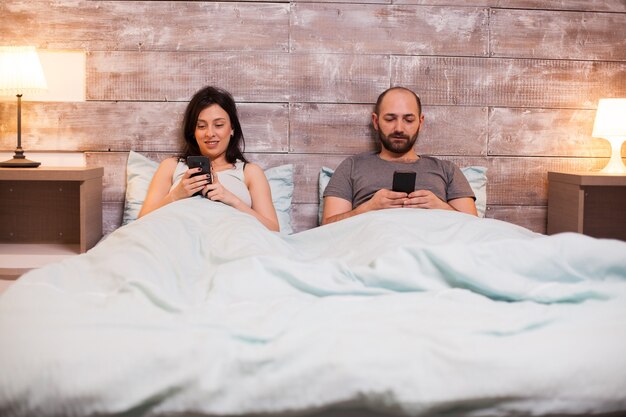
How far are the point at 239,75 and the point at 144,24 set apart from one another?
45 centimetres

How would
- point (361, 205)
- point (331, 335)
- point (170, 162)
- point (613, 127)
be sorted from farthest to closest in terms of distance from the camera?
point (613, 127) < point (170, 162) < point (361, 205) < point (331, 335)

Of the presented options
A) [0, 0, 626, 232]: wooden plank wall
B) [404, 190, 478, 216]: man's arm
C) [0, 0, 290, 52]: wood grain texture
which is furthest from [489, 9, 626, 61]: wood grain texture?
[0, 0, 290, 52]: wood grain texture

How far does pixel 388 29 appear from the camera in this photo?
105 inches

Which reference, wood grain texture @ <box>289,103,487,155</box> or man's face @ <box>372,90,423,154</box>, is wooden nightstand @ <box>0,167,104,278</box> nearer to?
wood grain texture @ <box>289,103,487,155</box>

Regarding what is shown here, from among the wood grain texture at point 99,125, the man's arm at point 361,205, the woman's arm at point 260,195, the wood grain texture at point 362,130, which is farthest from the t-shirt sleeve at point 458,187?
the wood grain texture at point 99,125

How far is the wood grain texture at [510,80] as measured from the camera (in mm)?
2691

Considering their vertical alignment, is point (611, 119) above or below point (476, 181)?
above

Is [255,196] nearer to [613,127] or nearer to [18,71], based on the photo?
[18,71]

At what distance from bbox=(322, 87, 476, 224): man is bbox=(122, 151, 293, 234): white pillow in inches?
7.5

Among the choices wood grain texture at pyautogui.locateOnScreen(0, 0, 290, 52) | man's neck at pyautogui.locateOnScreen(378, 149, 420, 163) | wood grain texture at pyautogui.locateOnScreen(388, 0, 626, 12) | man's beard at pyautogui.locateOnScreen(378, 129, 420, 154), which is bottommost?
man's neck at pyautogui.locateOnScreen(378, 149, 420, 163)

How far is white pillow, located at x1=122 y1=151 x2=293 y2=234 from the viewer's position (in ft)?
8.17

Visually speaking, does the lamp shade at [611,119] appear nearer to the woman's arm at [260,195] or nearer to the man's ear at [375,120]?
the man's ear at [375,120]

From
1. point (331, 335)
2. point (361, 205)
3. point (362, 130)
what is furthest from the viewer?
point (362, 130)

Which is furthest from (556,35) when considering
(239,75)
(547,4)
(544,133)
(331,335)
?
(331,335)
